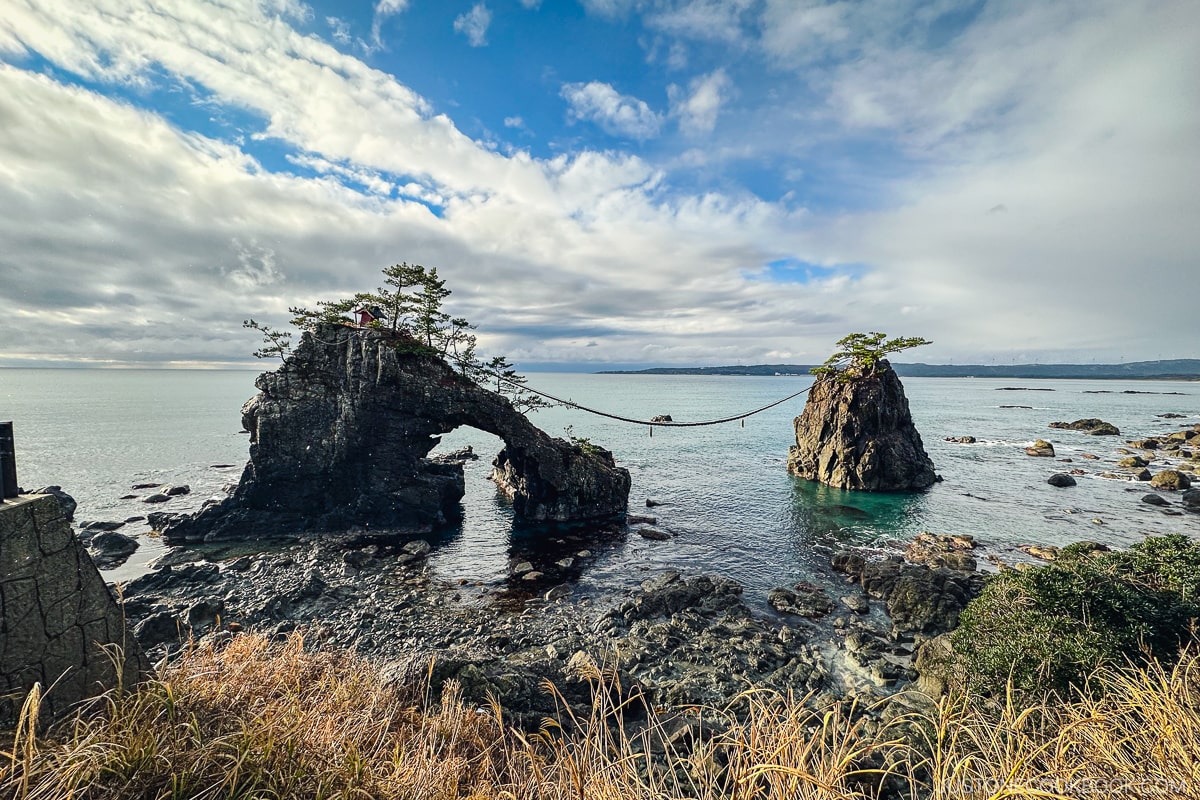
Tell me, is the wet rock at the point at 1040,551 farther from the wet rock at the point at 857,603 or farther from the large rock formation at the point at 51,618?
the large rock formation at the point at 51,618

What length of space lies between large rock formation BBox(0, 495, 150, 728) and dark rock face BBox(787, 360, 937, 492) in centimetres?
4166

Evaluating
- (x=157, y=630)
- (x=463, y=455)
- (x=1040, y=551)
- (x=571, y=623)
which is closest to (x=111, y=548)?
(x=157, y=630)

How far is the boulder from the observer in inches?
1371

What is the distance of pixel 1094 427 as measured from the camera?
225 feet

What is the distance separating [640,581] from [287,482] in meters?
19.8

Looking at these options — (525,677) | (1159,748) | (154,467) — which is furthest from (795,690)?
(154,467)

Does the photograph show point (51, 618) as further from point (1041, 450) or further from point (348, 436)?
point (1041, 450)

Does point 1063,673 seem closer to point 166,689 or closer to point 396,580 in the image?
point 166,689

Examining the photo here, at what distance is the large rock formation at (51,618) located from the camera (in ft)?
15.3

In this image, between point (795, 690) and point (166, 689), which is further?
point (795, 690)

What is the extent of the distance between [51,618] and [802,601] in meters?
19.9

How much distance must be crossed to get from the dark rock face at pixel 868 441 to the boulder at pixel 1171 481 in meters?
14.9

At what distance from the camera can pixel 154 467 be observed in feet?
134

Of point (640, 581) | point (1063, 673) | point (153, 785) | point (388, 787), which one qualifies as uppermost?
point (153, 785)
